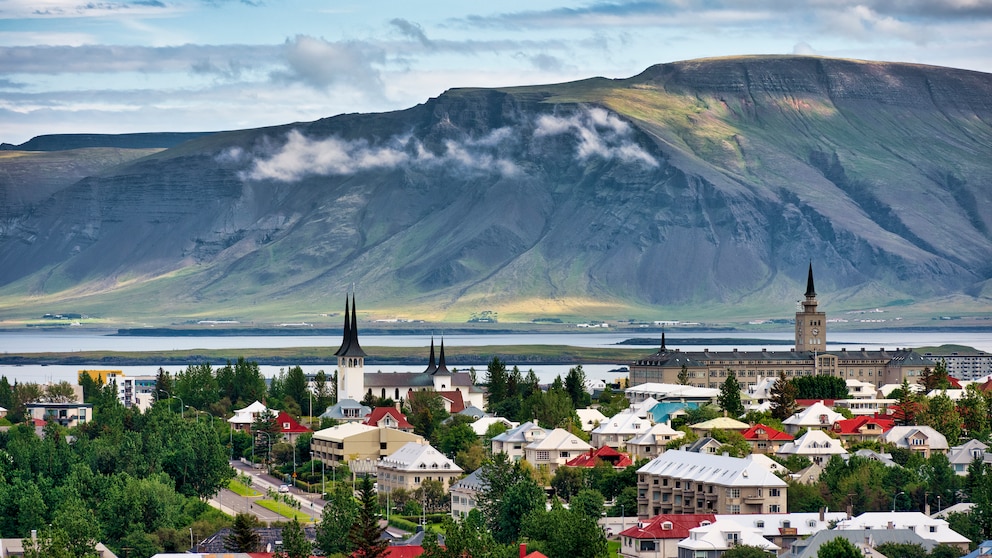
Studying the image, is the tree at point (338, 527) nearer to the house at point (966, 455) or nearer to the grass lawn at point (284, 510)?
the grass lawn at point (284, 510)

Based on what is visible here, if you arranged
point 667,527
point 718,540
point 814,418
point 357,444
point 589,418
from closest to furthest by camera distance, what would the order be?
1. point 718,540
2. point 667,527
3. point 357,444
4. point 814,418
5. point 589,418

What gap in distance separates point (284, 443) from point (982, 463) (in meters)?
55.5

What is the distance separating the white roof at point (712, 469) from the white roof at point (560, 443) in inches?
673

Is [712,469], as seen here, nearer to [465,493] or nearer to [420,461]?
A: [465,493]

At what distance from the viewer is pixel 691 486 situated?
116500 mm

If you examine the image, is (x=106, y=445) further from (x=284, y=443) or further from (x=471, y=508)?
(x=471, y=508)

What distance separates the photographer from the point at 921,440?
138 meters

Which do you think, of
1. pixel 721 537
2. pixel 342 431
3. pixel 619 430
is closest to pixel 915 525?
pixel 721 537

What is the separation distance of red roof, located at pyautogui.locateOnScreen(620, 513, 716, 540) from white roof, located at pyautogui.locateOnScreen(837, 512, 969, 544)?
661cm

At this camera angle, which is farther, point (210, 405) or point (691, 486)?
point (210, 405)

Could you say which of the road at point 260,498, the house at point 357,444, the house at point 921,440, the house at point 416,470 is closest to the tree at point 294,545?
the road at point 260,498

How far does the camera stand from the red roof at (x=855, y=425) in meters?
147

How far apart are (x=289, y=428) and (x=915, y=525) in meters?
74.4

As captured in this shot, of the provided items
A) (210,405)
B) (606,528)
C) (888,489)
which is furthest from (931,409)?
(210,405)
